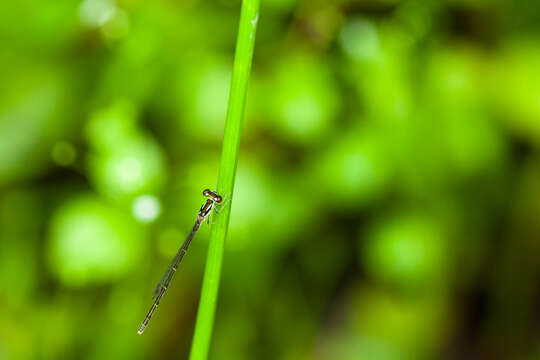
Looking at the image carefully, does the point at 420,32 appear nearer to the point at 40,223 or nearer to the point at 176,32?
the point at 176,32

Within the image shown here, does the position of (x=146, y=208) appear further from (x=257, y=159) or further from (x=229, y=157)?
(x=229, y=157)

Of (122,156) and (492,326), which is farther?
(492,326)

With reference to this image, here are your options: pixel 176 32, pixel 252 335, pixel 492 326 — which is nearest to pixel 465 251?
pixel 492 326

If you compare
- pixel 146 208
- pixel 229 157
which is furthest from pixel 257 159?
pixel 229 157

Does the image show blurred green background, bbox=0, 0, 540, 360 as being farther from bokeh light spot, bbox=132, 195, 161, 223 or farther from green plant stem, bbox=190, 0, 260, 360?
green plant stem, bbox=190, 0, 260, 360

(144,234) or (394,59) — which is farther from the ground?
(394,59)

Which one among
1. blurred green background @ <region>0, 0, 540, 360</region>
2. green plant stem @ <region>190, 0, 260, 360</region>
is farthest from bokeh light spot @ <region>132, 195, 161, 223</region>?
green plant stem @ <region>190, 0, 260, 360</region>

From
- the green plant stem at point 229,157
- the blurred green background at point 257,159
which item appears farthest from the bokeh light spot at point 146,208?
the green plant stem at point 229,157
